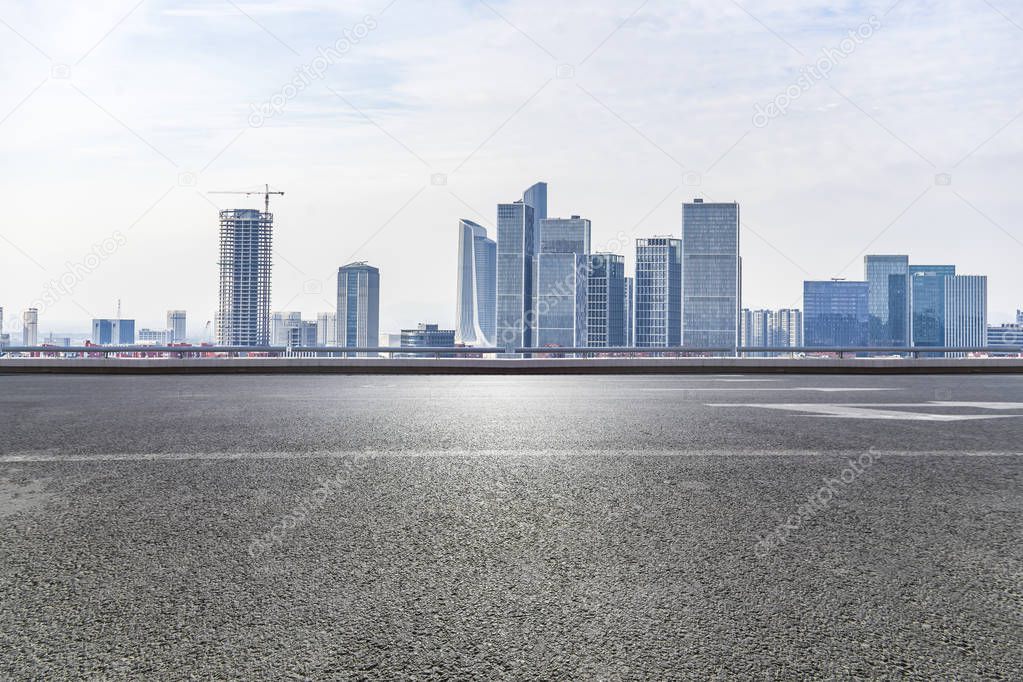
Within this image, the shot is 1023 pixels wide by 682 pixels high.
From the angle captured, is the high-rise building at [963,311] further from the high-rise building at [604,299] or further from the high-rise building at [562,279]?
the high-rise building at [604,299]

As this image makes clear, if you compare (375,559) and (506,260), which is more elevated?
(506,260)

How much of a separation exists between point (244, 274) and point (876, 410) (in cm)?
9650

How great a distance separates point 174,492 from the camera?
5.12 meters

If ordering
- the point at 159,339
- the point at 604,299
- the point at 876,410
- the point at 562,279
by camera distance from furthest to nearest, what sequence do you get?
the point at 604,299, the point at 562,279, the point at 159,339, the point at 876,410

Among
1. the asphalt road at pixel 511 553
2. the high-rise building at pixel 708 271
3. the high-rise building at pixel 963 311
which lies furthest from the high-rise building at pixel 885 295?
the asphalt road at pixel 511 553

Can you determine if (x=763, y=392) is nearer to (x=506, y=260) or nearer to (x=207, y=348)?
(x=207, y=348)

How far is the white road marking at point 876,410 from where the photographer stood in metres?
9.57

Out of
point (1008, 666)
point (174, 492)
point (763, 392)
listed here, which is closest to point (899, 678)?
point (1008, 666)

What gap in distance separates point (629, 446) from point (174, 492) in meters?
3.95

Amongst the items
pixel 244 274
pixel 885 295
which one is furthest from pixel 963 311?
pixel 244 274

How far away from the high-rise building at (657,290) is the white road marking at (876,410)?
108m

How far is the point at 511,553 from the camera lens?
3717 mm

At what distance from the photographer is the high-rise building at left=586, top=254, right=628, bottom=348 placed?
102812 mm

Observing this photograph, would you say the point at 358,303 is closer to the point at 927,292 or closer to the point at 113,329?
the point at 113,329
